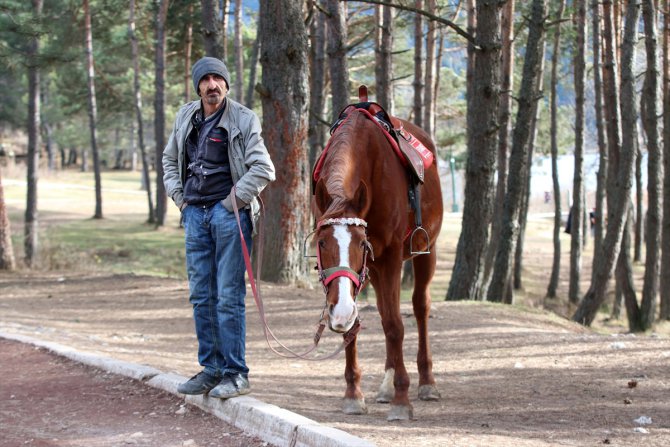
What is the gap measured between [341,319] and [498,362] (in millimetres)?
4558

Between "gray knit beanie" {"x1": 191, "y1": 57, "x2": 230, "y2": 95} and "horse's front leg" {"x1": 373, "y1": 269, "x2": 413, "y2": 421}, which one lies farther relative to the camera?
"horse's front leg" {"x1": 373, "y1": 269, "x2": 413, "y2": 421}

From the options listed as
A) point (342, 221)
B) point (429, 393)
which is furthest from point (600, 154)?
point (342, 221)

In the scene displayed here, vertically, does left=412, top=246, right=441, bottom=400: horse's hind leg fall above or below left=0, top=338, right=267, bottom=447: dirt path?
above

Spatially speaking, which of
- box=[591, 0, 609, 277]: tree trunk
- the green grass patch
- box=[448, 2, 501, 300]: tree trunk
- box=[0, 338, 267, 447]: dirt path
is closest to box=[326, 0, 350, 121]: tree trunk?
box=[448, 2, 501, 300]: tree trunk

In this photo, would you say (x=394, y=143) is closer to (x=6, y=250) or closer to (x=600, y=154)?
(x=6, y=250)

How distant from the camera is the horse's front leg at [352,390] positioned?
22.9 ft

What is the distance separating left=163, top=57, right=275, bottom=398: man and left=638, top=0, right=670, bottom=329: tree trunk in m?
12.7

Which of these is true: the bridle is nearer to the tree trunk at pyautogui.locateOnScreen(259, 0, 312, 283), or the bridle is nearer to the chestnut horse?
the chestnut horse

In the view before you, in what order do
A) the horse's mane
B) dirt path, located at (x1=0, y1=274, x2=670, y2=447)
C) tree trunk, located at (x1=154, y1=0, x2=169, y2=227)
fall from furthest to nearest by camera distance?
tree trunk, located at (x1=154, y1=0, x2=169, y2=227), dirt path, located at (x1=0, y1=274, x2=670, y2=447), the horse's mane

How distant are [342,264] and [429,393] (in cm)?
253

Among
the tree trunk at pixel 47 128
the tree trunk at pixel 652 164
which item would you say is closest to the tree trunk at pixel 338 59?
the tree trunk at pixel 652 164

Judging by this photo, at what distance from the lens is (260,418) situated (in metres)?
5.98

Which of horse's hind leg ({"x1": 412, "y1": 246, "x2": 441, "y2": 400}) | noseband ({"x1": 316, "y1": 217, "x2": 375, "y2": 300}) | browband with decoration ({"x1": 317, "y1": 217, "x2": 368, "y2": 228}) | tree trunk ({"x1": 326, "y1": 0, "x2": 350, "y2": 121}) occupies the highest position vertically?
tree trunk ({"x1": 326, "y1": 0, "x2": 350, "y2": 121})

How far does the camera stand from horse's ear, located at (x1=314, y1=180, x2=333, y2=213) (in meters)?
6.41
